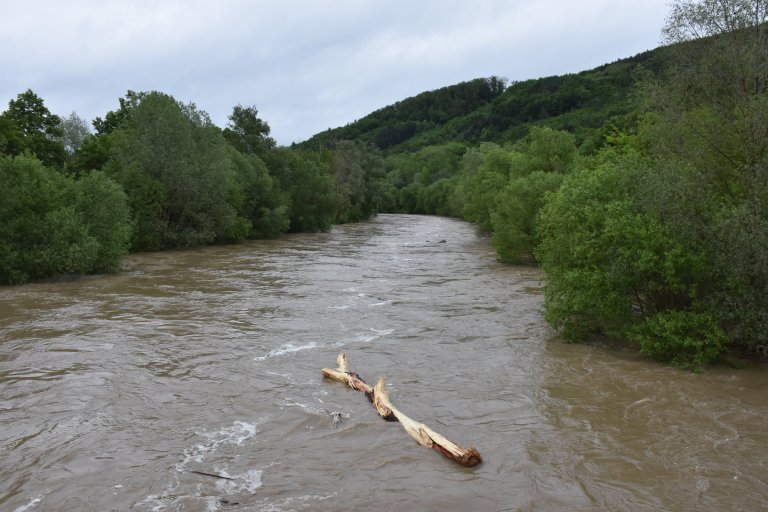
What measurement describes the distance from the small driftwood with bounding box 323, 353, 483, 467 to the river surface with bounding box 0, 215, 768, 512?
18cm

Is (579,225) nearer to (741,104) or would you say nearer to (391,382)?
(741,104)

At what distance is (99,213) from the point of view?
3250 cm

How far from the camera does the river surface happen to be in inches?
338

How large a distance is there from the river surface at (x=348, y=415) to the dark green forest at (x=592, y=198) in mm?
1844

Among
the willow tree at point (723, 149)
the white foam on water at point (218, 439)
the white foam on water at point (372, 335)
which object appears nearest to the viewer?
the white foam on water at point (218, 439)

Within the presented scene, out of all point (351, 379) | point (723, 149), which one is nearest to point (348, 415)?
point (351, 379)

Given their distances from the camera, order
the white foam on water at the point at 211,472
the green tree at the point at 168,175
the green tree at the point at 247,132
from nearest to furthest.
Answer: the white foam on water at the point at 211,472, the green tree at the point at 168,175, the green tree at the point at 247,132

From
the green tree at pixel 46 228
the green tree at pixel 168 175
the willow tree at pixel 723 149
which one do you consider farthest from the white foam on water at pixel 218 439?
the green tree at pixel 168 175

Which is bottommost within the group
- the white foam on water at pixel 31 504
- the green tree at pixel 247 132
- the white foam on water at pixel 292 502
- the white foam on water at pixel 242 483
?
the white foam on water at pixel 292 502

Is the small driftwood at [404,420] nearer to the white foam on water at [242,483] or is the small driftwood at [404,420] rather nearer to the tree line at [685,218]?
the white foam on water at [242,483]

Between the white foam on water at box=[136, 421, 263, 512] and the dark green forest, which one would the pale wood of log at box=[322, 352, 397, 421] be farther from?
the dark green forest

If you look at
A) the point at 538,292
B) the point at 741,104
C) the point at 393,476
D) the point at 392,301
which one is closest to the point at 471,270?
the point at 538,292

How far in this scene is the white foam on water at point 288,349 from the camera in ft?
52.5

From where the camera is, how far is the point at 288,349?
16.8m
